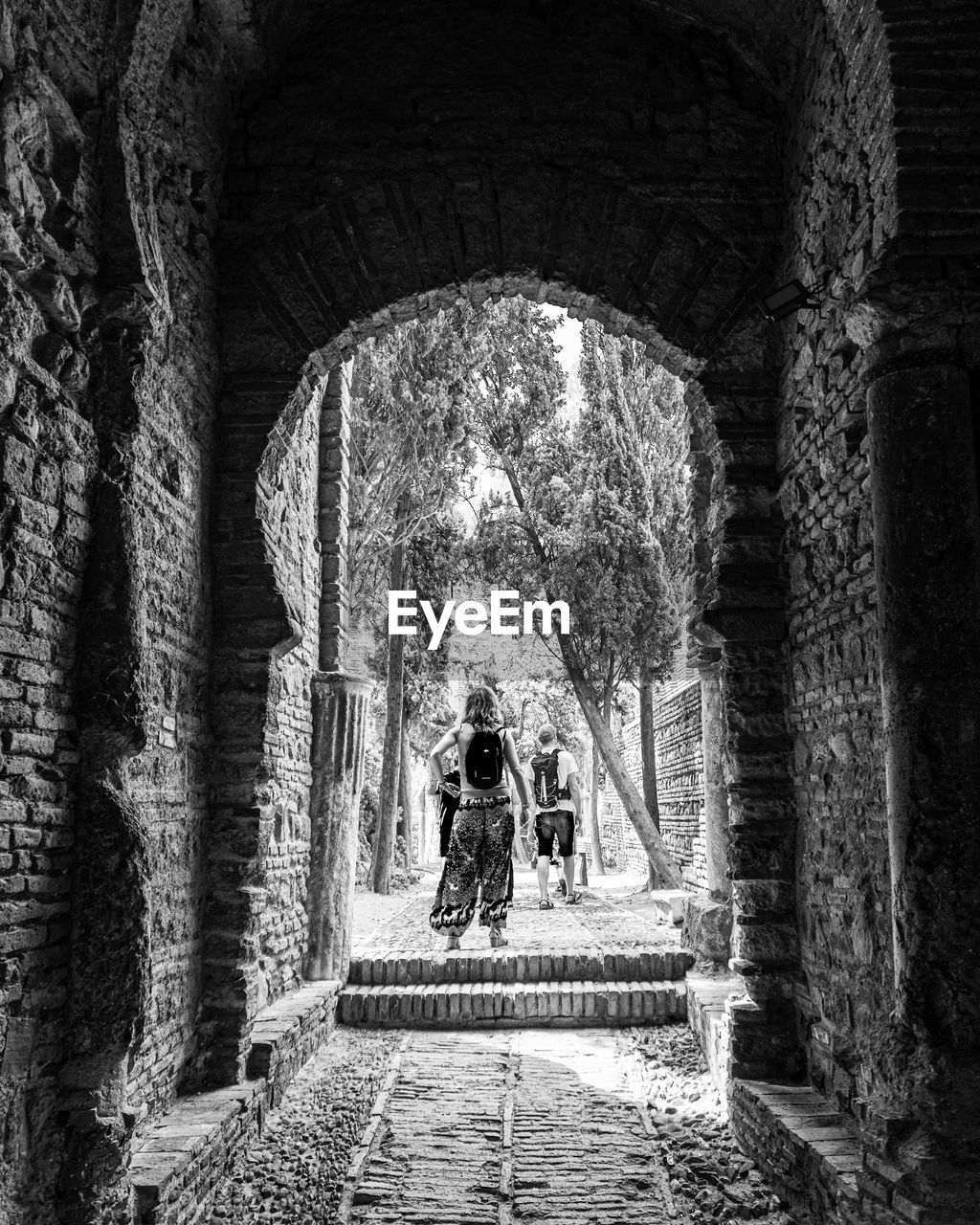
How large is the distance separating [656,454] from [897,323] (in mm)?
10412

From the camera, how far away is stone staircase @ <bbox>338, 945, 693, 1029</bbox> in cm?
658

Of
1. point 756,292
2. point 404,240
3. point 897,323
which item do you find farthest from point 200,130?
point 897,323

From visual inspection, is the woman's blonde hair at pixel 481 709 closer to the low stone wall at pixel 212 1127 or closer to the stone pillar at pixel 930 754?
the low stone wall at pixel 212 1127

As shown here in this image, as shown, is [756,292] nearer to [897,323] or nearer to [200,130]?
[897,323]

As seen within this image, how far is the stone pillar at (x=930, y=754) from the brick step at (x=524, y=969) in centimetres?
379

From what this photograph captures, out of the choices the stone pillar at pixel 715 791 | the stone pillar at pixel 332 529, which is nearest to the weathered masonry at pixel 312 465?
the stone pillar at pixel 332 529

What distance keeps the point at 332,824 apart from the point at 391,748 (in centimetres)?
739

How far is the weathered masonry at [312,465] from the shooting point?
3277 millimetres

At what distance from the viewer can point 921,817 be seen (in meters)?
3.33

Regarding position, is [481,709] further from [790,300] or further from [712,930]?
[790,300]

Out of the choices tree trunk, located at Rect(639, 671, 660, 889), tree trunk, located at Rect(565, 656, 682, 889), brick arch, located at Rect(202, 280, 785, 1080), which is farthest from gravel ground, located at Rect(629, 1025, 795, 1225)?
tree trunk, located at Rect(639, 671, 660, 889)

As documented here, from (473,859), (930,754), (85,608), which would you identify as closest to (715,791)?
(473,859)

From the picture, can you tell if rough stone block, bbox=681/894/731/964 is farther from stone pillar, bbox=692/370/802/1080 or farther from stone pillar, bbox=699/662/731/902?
stone pillar, bbox=692/370/802/1080

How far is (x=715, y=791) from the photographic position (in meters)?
7.56
